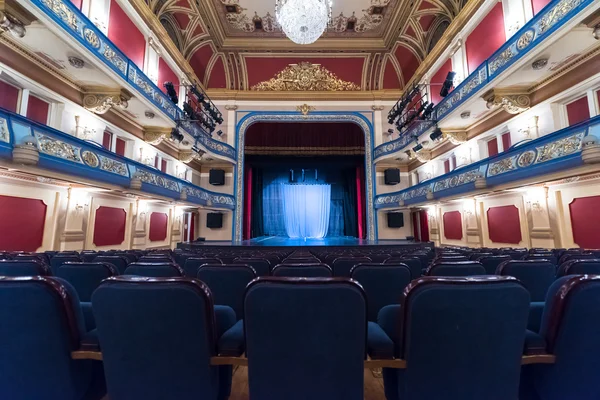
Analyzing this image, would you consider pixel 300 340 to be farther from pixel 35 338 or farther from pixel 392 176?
pixel 392 176

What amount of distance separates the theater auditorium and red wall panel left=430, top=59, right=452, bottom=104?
3.3 inches

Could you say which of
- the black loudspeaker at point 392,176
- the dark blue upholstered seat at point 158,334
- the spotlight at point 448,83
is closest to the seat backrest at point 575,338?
the dark blue upholstered seat at point 158,334

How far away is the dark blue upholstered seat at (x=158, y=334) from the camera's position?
1024 millimetres

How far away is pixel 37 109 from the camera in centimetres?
585

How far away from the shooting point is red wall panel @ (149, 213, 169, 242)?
9.32 meters

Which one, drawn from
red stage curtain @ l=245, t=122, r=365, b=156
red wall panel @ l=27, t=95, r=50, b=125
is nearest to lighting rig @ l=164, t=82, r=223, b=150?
red wall panel @ l=27, t=95, r=50, b=125

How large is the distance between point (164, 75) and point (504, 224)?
37.3 feet

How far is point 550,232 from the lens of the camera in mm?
6387

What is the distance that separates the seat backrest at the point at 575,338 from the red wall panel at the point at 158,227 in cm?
996

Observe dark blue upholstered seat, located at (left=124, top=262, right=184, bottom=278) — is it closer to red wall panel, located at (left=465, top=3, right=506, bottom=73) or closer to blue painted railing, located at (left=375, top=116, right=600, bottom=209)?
blue painted railing, located at (left=375, top=116, right=600, bottom=209)

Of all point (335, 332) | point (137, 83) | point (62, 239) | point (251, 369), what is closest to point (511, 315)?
point (335, 332)

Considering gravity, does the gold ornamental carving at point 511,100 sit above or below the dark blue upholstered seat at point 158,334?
above

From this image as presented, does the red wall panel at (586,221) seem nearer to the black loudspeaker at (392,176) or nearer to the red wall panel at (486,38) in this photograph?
the red wall panel at (486,38)

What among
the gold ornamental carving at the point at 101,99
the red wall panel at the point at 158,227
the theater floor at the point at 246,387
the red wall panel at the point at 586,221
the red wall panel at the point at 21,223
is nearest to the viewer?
the theater floor at the point at 246,387
